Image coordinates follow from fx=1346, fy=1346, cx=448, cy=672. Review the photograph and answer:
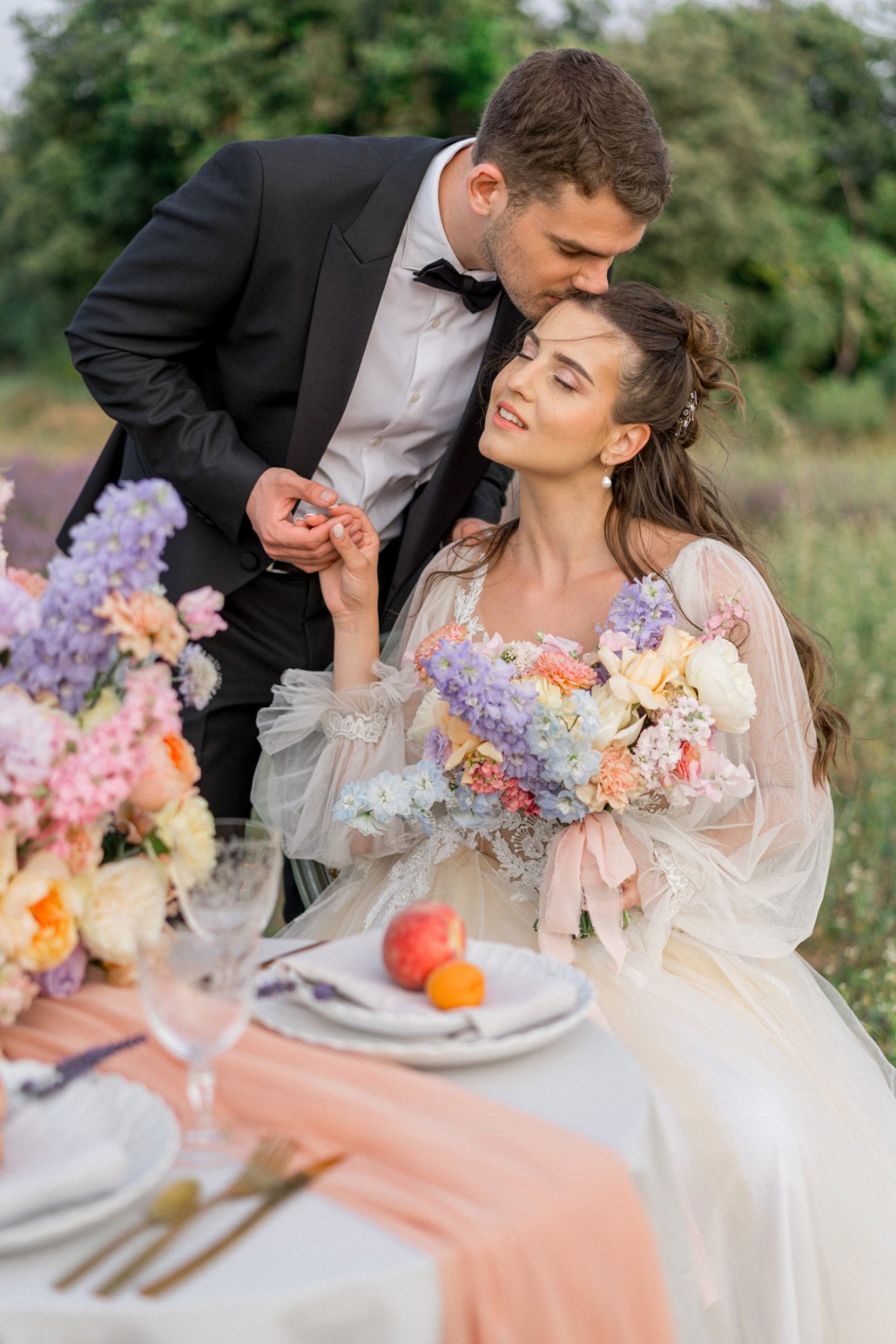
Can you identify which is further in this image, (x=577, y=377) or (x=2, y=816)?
(x=577, y=377)

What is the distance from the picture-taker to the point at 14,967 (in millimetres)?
1531

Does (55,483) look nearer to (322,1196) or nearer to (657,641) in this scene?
(657,641)

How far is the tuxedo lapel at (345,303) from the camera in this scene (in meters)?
2.93

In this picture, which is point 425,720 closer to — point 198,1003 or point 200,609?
point 200,609

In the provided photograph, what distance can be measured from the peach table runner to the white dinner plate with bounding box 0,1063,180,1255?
7 cm

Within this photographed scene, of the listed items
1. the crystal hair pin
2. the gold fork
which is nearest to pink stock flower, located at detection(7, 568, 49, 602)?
the gold fork

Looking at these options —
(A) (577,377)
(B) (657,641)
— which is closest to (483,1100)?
(B) (657,641)

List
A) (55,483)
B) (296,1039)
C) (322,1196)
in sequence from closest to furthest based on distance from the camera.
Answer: (322,1196), (296,1039), (55,483)

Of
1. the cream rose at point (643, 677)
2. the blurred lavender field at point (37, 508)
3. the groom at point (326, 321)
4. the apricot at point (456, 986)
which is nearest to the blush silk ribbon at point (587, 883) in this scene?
the cream rose at point (643, 677)

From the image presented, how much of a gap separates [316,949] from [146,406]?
148 cm

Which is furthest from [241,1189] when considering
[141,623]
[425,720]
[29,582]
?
[425,720]

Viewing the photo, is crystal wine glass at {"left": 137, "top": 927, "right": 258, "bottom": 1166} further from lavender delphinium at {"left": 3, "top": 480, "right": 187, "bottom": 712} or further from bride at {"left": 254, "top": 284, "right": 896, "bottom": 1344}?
bride at {"left": 254, "top": 284, "right": 896, "bottom": 1344}

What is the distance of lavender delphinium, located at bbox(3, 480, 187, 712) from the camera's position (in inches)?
56.5

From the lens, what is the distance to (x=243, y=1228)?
4.07 ft
